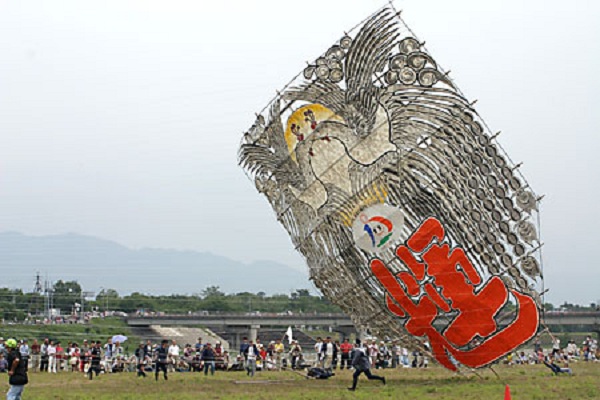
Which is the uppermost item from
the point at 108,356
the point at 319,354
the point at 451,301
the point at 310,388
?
the point at 451,301

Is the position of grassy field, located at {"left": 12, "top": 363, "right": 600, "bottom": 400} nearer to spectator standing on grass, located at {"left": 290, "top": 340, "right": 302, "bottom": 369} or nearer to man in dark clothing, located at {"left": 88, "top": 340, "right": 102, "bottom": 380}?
man in dark clothing, located at {"left": 88, "top": 340, "right": 102, "bottom": 380}

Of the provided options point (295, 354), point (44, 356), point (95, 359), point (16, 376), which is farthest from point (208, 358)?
point (16, 376)

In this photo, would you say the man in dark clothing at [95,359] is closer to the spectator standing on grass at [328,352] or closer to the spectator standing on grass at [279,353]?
the spectator standing on grass at [279,353]

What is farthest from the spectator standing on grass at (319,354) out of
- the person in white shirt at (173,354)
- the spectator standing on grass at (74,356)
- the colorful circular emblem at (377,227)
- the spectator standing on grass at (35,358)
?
the spectator standing on grass at (35,358)

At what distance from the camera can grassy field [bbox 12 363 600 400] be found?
2080 cm

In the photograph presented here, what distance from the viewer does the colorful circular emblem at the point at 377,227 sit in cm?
2323

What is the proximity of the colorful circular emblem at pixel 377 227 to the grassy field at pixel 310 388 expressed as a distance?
402 centimetres

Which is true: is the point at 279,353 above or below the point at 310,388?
above

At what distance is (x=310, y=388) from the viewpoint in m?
23.5

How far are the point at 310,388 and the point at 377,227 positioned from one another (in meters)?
4.92

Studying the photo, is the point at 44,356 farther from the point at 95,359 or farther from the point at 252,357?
the point at 252,357

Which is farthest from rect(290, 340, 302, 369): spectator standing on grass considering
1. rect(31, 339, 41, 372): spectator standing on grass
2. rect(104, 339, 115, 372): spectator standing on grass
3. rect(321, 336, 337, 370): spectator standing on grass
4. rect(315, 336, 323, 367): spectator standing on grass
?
rect(31, 339, 41, 372): spectator standing on grass

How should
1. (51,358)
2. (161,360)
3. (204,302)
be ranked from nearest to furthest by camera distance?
(161,360)
(51,358)
(204,302)

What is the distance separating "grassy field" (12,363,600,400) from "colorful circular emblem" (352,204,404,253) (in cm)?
402
